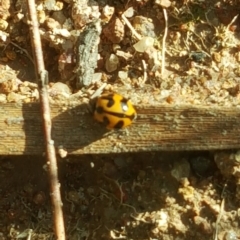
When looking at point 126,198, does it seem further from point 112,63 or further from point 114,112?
point 112,63

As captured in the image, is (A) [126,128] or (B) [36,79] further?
(B) [36,79]

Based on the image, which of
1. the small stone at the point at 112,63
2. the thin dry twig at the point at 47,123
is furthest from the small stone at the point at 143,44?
the thin dry twig at the point at 47,123

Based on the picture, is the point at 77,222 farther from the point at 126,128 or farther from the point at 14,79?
the point at 14,79

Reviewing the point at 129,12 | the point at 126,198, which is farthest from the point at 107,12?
the point at 126,198

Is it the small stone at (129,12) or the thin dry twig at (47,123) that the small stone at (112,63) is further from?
the thin dry twig at (47,123)

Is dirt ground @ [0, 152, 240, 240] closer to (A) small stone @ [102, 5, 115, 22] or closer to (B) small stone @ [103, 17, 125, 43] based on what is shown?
(B) small stone @ [103, 17, 125, 43]

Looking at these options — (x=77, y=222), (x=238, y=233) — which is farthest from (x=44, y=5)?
(x=238, y=233)
